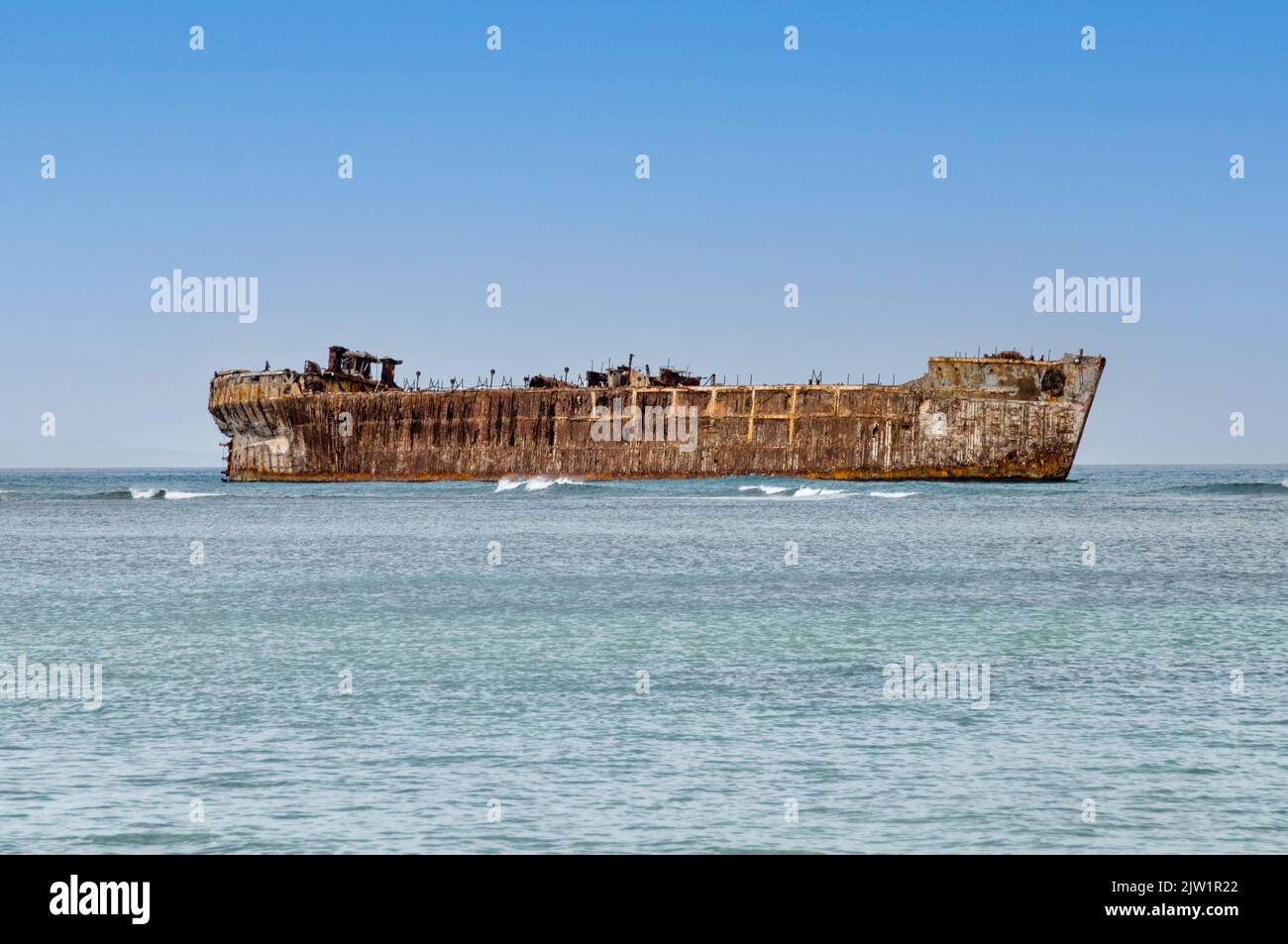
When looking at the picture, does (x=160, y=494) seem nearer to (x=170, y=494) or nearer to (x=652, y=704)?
(x=170, y=494)

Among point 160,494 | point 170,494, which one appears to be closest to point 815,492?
point 170,494

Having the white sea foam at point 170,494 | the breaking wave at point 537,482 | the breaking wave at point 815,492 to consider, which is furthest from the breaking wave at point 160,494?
the breaking wave at point 815,492

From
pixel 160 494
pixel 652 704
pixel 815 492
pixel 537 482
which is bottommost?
pixel 160 494

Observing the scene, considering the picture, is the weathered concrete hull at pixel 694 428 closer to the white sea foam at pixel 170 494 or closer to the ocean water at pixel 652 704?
the white sea foam at pixel 170 494

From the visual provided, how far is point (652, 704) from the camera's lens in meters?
14.9

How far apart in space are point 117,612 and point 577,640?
9.19m

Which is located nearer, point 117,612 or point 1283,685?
point 1283,685

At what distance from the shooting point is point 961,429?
73.6 meters

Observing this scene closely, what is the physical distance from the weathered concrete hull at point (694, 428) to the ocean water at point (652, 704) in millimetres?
37314

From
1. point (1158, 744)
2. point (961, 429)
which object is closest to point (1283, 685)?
point (1158, 744)

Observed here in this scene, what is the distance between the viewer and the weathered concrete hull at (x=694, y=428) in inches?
2876

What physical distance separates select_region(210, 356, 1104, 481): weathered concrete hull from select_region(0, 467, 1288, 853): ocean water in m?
37.3

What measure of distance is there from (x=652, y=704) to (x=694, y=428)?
6552 cm
